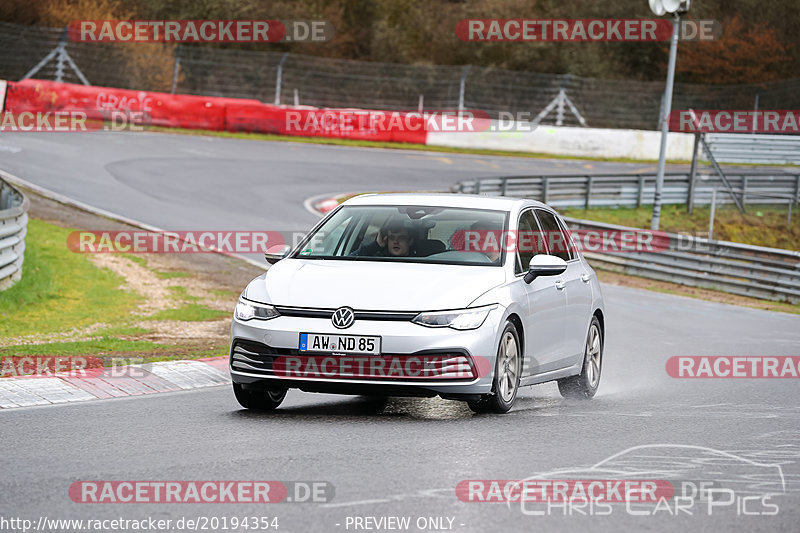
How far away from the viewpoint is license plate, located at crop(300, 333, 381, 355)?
8320 millimetres

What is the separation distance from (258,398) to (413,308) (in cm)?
149

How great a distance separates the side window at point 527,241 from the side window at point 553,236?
0.15 metres

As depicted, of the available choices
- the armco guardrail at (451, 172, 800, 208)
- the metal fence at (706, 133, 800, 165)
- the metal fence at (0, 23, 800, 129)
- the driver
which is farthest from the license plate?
the metal fence at (706, 133, 800, 165)

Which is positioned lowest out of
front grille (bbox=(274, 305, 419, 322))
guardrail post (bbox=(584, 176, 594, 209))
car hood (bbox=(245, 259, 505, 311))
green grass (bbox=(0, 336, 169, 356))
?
guardrail post (bbox=(584, 176, 594, 209))

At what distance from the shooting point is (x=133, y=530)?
5.68 metres

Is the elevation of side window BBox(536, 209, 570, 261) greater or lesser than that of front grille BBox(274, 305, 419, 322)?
greater

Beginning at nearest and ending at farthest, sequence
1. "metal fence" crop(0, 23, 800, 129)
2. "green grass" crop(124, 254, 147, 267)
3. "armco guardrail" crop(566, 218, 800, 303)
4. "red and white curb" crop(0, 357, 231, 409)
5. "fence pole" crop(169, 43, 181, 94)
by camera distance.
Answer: "red and white curb" crop(0, 357, 231, 409), "green grass" crop(124, 254, 147, 267), "armco guardrail" crop(566, 218, 800, 303), "fence pole" crop(169, 43, 181, 94), "metal fence" crop(0, 23, 800, 129)

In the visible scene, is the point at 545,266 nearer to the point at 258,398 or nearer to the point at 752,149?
the point at 258,398

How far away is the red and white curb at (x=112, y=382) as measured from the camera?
955cm

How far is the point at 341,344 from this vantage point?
328 inches

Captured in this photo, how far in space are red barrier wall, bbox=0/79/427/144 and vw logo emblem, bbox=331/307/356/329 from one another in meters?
31.3

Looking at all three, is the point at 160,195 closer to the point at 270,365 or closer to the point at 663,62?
the point at 270,365

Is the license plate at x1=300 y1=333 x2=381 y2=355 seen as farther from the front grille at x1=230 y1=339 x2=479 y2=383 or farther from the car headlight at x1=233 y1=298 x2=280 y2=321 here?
the car headlight at x1=233 y1=298 x2=280 y2=321

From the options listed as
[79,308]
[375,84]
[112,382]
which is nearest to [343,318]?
[112,382]
